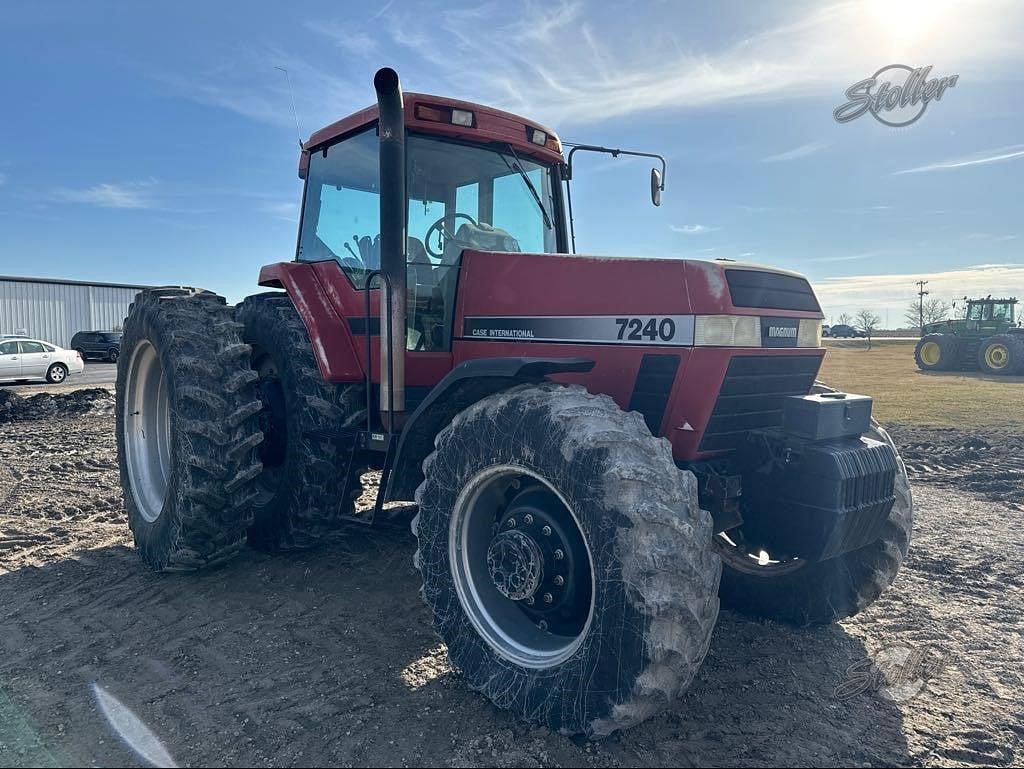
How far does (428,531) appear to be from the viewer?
136 inches

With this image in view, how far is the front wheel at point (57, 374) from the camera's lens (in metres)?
21.1

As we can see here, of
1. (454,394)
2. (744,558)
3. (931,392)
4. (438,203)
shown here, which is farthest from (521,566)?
(931,392)

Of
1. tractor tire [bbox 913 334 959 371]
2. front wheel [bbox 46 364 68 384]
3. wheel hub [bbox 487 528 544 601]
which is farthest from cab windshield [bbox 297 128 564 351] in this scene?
tractor tire [bbox 913 334 959 371]

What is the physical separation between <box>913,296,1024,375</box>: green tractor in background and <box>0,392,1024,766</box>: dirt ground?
2067 cm

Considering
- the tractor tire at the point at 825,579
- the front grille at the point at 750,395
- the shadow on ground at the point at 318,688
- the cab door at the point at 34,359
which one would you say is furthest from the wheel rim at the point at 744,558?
the cab door at the point at 34,359

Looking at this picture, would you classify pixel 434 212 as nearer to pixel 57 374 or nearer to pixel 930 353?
pixel 57 374

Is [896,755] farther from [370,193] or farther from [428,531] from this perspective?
[370,193]

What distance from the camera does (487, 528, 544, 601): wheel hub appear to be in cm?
312

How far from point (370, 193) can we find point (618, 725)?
345 centimetres

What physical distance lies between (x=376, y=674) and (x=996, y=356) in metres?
25.9

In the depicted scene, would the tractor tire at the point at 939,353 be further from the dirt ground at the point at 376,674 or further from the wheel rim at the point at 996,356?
the dirt ground at the point at 376,674

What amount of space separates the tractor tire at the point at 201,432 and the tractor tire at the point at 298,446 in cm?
28

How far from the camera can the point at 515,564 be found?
3.17 m

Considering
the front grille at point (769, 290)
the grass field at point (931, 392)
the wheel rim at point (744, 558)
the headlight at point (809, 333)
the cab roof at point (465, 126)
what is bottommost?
the grass field at point (931, 392)
